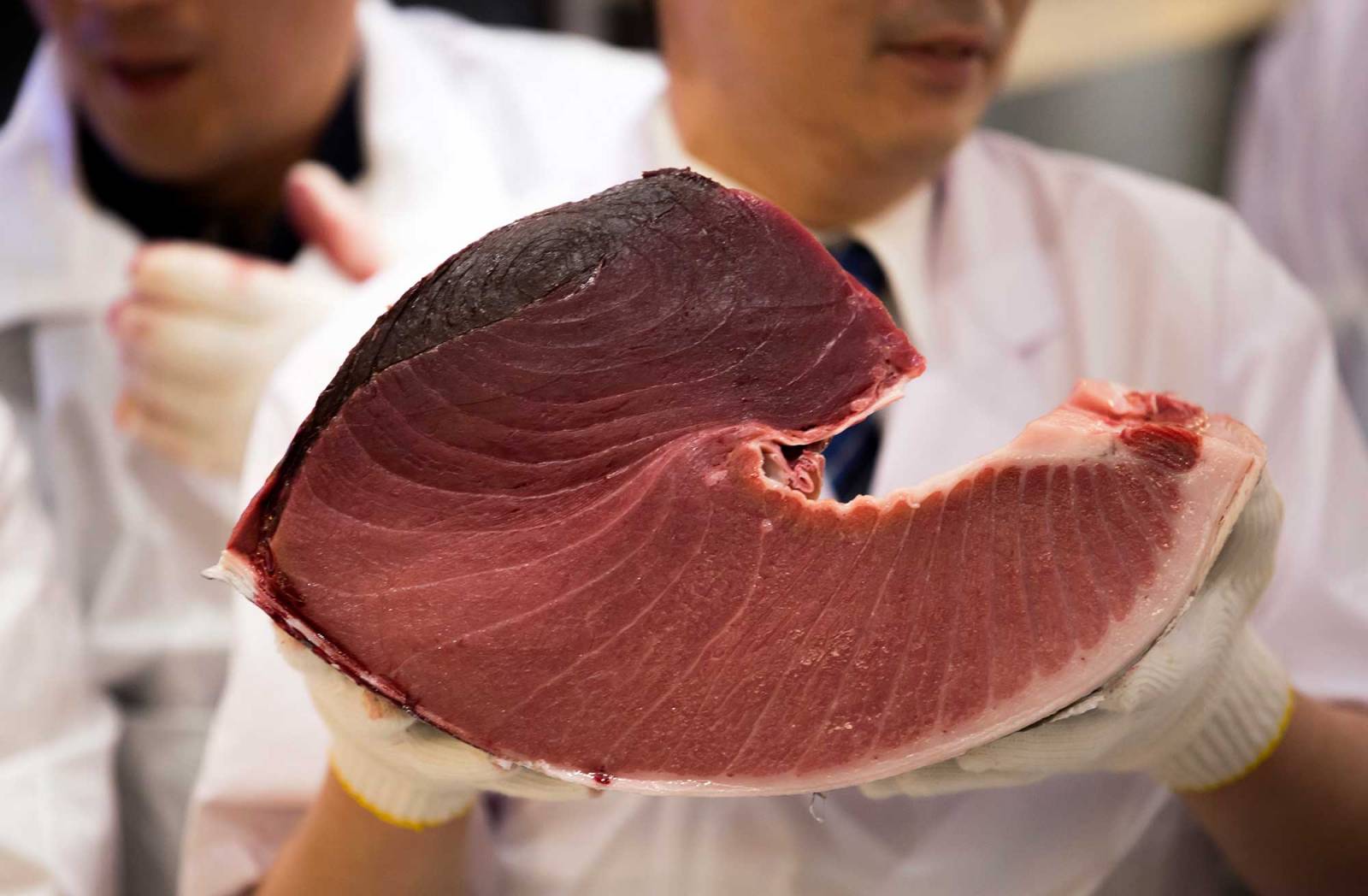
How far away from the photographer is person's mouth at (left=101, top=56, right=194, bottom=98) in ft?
4.48

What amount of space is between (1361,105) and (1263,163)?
0.75 ft

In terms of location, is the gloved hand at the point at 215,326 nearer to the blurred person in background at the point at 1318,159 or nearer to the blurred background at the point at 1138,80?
the blurred background at the point at 1138,80

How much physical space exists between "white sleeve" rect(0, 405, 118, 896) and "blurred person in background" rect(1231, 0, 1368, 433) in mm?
2008

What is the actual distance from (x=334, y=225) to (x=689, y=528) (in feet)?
3.15

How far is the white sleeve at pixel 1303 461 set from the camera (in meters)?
1.05

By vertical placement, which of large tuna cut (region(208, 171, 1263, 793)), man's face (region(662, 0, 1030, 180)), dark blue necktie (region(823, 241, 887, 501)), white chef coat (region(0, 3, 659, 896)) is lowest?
white chef coat (region(0, 3, 659, 896))

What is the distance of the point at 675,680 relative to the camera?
69 centimetres

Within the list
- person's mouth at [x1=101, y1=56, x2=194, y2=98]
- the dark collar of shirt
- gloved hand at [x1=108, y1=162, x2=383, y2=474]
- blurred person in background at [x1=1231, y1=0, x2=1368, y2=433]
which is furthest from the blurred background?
person's mouth at [x1=101, y1=56, x2=194, y2=98]

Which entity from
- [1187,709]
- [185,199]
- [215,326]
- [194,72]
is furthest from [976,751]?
[185,199]

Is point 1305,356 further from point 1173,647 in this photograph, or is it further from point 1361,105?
point 1361,105

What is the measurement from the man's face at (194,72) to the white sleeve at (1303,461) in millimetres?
1060

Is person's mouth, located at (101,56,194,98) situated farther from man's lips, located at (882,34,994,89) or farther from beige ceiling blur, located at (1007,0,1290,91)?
beige ceiling blur, located at (1007,0,1290,91)

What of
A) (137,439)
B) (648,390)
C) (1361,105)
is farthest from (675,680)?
(1361,105)

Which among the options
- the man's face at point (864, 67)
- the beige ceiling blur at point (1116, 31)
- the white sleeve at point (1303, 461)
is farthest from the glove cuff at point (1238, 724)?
the beige ceiling blur at point (1116, 31)
